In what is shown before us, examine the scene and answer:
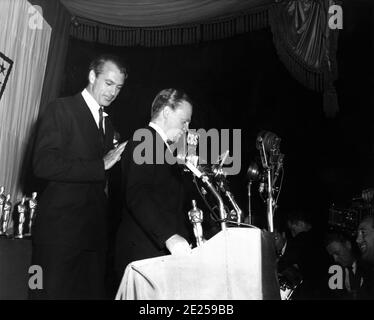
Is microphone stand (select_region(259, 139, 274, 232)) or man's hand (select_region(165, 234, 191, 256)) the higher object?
microphone stand (select_region(259, 139, 274, 232))

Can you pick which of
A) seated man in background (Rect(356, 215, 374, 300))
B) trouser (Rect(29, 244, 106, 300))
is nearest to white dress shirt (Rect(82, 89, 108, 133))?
trouser (Rect(29, 244, 106, 300))

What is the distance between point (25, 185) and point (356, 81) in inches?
99.6

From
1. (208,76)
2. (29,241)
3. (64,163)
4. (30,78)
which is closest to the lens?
(64,163)

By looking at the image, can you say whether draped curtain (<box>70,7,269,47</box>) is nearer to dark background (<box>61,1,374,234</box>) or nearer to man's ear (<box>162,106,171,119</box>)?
dark background (<box>61,1,374,234</box>)

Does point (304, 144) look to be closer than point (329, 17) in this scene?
No

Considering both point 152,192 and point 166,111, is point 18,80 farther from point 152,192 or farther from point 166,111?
point 152,192

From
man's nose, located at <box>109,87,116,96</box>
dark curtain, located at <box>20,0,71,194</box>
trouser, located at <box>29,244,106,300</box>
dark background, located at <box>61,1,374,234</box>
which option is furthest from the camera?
dark background, located at <box>61,1,374,234</box>

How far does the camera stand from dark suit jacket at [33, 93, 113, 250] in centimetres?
217

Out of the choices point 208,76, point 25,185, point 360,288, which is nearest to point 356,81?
point 208,76

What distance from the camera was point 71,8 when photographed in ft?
9.95

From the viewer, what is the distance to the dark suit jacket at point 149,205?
5.81ft

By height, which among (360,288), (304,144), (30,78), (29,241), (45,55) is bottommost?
(360,288)

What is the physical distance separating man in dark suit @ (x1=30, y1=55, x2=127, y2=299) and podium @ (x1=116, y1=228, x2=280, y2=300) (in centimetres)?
76

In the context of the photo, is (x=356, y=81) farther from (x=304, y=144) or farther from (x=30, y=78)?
(x=30, y=78)
